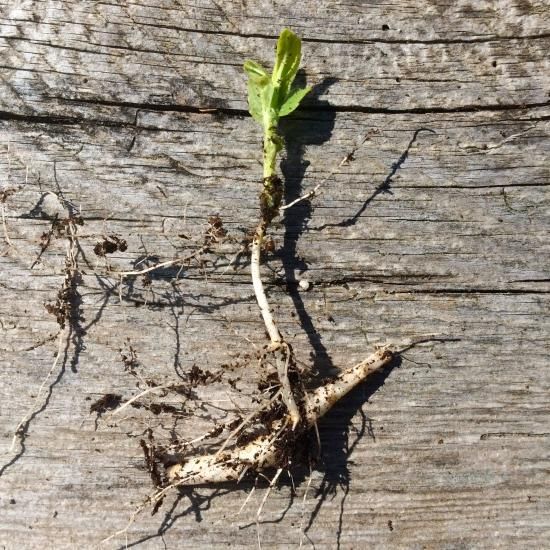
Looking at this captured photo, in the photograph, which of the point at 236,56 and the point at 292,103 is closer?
the point at 292,103

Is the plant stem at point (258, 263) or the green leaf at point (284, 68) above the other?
the green leaf at point (284, 68)

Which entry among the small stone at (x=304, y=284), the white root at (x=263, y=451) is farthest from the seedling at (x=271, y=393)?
the small stone at (x=304, y=284)

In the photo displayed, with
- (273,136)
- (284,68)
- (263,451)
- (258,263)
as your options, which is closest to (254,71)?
(284,68)

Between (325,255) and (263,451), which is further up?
(325,255)

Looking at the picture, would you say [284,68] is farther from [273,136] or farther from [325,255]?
[325,255]

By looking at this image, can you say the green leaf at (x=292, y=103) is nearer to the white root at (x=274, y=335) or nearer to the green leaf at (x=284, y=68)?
the green leaf at (x=284, y=68)

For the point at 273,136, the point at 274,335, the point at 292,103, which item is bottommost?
the point at 274,335
